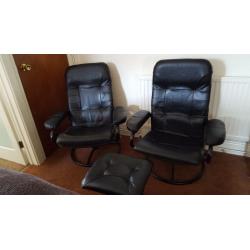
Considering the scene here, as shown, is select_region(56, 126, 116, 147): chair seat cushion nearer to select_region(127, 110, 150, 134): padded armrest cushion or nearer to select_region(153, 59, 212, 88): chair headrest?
select_region(127, 110, 150, 134): padded armrest cushion

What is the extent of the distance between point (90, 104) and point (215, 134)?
124 centimetres

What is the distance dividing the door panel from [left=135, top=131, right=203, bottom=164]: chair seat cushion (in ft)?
4.04

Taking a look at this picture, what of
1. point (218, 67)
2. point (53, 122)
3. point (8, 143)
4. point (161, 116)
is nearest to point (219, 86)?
point (218, 67)

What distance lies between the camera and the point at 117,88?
219cm

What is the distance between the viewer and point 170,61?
161 centimetres

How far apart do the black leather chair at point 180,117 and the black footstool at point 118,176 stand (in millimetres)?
203

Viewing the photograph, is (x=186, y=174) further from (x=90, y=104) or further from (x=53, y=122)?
(x=53, y=122)

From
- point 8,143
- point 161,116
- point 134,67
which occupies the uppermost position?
point 134,67
